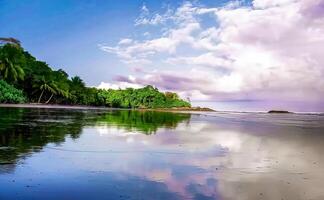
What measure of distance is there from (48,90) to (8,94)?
74.5ft

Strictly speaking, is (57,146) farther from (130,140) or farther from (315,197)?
(315,197)

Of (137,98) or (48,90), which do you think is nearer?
(48,90)

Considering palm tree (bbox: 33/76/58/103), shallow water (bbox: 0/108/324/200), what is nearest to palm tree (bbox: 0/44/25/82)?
palm tree (bbox: 33/76/58/103)

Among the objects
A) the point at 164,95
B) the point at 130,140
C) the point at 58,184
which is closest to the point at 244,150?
the point at 130,140

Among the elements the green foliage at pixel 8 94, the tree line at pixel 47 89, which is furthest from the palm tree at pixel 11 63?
the green foliage at pixel 8 94

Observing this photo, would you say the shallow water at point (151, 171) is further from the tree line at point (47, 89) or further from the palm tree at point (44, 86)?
the palm tree at point (44, 86)

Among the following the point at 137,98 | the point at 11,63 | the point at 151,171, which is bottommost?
the point at 151,171

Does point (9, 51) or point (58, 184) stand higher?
point (9, 51)

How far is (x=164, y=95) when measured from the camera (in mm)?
150000

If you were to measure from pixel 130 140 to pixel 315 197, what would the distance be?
9.59 meters

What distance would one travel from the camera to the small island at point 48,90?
74.2 meters

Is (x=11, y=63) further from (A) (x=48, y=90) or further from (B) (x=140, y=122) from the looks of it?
(B) (x=140, y=122)

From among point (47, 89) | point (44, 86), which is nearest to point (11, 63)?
point (44, 86)

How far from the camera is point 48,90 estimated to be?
91750mm
